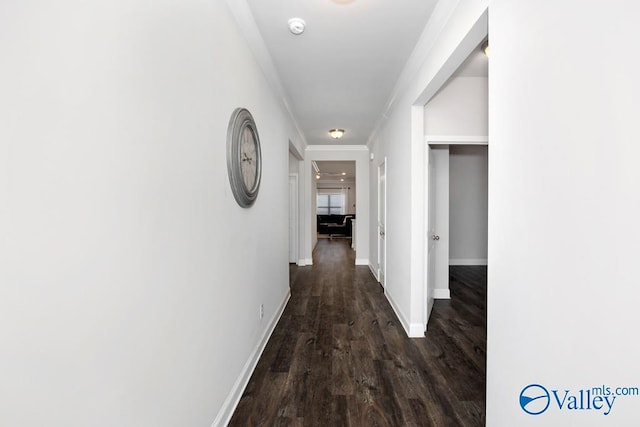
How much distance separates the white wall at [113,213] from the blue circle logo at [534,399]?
1364mm

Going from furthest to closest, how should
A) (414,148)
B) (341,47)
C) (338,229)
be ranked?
(338,229)
(414,148)
(341,47)

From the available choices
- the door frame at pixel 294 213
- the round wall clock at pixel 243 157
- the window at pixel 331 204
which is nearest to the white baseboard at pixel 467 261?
the door frame at pixel 294 213

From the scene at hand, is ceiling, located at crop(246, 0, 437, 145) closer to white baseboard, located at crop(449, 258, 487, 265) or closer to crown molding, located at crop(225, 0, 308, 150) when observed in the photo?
crown molding, located at crop(225, 0, 308, 150)

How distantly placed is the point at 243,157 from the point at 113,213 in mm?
1245

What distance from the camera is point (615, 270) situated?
2.74 ft

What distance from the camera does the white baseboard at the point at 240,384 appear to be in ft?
5.75

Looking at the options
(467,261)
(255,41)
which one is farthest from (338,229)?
(255,41)

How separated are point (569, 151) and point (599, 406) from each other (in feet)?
2.44

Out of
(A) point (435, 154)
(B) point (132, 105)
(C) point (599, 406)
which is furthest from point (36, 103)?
(A) point (435, 154)

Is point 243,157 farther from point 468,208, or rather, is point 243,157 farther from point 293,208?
point 468,208

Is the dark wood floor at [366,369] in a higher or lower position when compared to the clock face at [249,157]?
lower

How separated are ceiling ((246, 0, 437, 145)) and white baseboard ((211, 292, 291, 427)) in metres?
2.41

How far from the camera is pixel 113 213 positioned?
91 cm

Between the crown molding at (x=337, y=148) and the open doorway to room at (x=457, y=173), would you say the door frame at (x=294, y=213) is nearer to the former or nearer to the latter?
the crown molding at (x=337, y=148)
